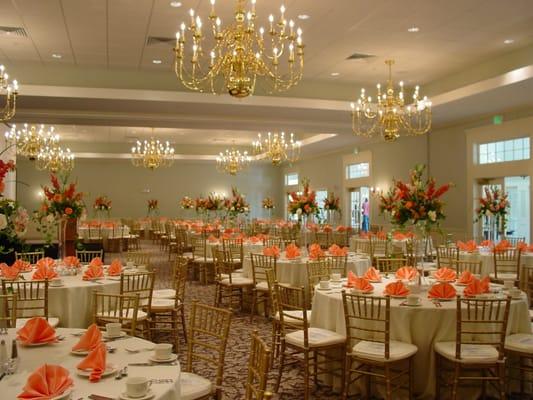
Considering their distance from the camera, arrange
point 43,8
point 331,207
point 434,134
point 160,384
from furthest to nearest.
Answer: point 434,134 < point 331,207 < point 43,8 < point 160,384

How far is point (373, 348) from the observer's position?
14.3ft

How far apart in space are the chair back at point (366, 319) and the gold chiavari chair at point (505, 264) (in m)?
4.59

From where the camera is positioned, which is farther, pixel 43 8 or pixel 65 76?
pixel 65 76

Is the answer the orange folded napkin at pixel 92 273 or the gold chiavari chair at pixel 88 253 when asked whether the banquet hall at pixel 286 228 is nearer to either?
the orange folded napkin at pixel 92 273

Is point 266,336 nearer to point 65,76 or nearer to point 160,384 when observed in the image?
point 160,384

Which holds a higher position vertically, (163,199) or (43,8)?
(43,8)

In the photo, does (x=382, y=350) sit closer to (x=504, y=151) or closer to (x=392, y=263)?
(x=392, y=263)

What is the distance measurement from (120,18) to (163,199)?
19152 mm

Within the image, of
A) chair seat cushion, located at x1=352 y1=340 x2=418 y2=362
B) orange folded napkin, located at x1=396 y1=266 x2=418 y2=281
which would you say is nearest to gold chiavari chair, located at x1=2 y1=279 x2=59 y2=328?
chair seat cushion, located at x1=352 y1=340 x2=418 y2=362

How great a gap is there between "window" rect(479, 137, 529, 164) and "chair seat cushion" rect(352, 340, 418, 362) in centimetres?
896

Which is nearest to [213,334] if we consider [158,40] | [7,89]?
[7,89]

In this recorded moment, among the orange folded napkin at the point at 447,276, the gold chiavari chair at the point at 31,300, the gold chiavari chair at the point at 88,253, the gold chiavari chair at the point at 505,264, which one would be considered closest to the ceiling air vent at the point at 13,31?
the gold chiavari chair at the point at 88,253

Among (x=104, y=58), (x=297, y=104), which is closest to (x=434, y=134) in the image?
(x=297, y=104)

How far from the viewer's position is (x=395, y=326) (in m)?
4.52
